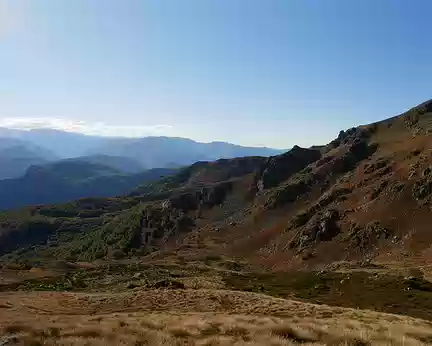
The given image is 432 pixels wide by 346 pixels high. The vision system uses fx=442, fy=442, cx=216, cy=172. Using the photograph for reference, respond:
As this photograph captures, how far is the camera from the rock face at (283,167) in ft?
602

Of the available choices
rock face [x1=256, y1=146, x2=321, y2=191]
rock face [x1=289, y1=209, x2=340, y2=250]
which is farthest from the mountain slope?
rock face [x1=256, y1=146, x2=321, y2=191]

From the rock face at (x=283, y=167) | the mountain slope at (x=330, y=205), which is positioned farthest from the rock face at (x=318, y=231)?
the rock face at (x=283, y=167)

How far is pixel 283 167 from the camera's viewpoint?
190 meters

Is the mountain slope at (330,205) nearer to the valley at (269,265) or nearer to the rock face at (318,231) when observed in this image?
the rock face at (318,231)

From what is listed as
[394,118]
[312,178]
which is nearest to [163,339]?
[312,178]

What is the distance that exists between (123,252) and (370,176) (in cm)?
8930

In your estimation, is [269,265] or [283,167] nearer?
[269,265]

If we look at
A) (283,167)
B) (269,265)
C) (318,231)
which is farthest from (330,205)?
(283,167)

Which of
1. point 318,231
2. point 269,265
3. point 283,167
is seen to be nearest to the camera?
point 269,265

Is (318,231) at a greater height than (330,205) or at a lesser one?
lesser

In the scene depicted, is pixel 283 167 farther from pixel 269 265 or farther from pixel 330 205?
pixel 269 265

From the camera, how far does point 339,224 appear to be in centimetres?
11012

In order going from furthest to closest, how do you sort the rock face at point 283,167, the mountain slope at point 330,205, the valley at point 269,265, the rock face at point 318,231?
the rock face at point 283,167 → the rock face at point 318,231 → the mountain slope at point 330,205 → the valley at point 269,265

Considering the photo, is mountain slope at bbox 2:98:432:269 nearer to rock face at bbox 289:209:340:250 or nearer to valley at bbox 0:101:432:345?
rock face at bbox 289:209:340:250
